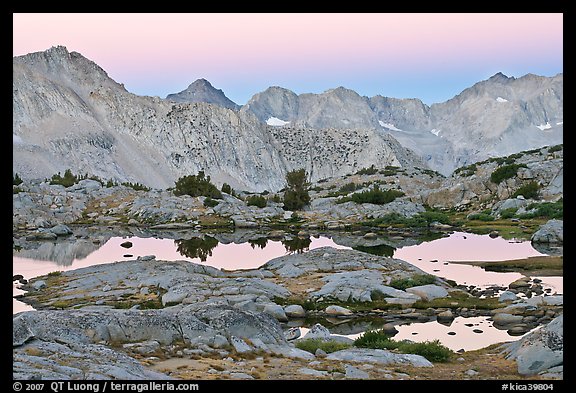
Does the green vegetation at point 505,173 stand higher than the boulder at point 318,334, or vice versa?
the green vegetation at point 505,173

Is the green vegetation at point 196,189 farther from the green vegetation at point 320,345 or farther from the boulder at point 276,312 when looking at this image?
the green vegetation at point 320,345

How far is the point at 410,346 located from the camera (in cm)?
1537

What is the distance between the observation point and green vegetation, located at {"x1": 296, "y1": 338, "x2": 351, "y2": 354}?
1535cm

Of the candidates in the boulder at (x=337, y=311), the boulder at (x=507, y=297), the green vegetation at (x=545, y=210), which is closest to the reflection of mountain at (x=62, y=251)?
the boulder at (x=337, y=311)

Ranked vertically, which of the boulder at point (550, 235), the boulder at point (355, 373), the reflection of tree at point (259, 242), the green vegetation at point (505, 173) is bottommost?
the reflection of tree at point (259, 242)

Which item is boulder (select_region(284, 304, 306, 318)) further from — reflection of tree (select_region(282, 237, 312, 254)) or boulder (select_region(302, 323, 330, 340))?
reflection of tree (select_region(282, 237, 312, 254))

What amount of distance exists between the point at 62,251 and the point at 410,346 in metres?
33.6

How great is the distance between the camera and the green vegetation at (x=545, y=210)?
179 ft

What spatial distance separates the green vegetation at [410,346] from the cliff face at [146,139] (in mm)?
107112

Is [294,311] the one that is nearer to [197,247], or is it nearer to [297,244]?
[197,247]

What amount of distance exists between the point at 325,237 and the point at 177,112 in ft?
390

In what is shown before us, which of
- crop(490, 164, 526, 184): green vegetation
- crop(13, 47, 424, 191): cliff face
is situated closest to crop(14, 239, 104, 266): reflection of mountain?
crop(490, 164, 526, 184): green vegetation

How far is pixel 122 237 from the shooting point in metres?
52.3
